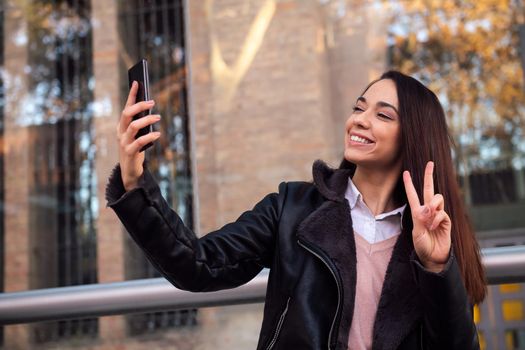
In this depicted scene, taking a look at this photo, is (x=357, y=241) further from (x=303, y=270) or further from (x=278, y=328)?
(x=278, y=328)

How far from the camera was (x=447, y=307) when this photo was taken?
1633mm

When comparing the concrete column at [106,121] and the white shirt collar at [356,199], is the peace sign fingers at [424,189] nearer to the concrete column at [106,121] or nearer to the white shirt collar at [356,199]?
the white shirt collar at [356,199]

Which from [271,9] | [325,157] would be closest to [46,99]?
[271,9]

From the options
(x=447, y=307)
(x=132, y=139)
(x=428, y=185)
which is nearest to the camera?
(x=132, y=139)

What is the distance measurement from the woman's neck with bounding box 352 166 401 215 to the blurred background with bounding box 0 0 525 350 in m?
6.01

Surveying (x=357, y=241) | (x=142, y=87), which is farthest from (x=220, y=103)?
(x=142, y=87)

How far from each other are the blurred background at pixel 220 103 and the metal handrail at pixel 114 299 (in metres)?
6.18

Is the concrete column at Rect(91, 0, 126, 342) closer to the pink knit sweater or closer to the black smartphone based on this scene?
the pink knit sweater

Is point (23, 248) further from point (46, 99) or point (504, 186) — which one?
point (504, 186)

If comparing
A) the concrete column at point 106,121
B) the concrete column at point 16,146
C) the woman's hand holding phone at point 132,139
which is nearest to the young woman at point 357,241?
the woman's hand holding phone at point 132,139

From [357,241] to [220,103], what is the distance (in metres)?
7.62

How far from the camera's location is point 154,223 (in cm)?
155

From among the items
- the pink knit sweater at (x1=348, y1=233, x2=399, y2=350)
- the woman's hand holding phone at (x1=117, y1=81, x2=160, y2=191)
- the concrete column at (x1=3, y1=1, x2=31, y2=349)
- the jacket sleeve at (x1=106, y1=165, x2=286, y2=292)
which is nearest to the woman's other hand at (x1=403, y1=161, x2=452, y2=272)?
the pink knit sweater at (x1=348, y1=233, x2=399, y2=350)

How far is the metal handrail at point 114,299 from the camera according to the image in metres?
1.94
